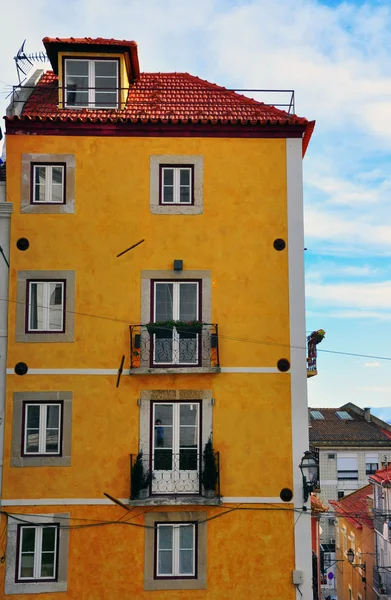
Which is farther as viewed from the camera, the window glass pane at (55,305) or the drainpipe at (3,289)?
the window glass pane at (55,305)

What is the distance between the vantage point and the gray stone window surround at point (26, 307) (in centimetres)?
1720

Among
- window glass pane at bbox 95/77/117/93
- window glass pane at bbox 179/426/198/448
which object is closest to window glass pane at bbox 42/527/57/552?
window glass pane at bbox 179/426/198/448

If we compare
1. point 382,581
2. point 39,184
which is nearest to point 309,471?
point 39,184

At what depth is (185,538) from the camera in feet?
54.5

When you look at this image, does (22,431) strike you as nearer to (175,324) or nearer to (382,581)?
(175,324)

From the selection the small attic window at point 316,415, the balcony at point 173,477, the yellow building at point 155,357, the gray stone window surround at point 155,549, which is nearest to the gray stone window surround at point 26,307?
the yellow building at point 155,357

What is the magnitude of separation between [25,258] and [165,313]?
361 cm

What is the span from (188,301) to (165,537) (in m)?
5.48

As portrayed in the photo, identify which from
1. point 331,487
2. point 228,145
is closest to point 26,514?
point 228,145

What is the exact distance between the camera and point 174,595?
1630 centimetres

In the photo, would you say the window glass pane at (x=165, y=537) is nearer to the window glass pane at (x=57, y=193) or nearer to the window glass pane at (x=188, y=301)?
the window glass pane at (x=188, y=301)

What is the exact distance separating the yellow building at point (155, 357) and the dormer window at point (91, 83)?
2.15ft

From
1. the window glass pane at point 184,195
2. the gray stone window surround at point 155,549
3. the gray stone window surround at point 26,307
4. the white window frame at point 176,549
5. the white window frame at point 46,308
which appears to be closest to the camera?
the gray stone window surround at point 155,549

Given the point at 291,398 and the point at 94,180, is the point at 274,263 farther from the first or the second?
the point at 94,180
